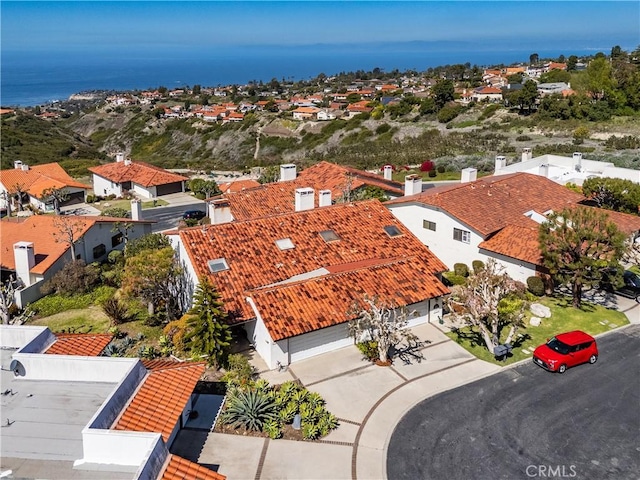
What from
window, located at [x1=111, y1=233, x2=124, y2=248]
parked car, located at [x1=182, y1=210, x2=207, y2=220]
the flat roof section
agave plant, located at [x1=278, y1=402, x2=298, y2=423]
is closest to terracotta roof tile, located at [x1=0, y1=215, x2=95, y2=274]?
window, located at [x1=111, y1=233, x2=124, y2=248]

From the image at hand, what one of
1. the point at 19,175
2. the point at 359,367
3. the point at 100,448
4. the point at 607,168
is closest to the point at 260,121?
the point at 19,175

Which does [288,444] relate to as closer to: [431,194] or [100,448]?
[100,448]

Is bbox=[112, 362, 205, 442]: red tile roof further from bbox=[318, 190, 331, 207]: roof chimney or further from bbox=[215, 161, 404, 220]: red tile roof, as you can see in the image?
bbox=[215, 161, 404, 220]: red tile roof

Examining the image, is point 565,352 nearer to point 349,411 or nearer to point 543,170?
point 349,411

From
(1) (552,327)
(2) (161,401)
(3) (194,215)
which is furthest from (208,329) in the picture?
(3) (194,215)

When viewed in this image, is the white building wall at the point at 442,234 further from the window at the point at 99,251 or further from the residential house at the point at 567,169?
the window at the point at 99,251
